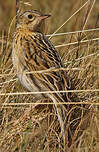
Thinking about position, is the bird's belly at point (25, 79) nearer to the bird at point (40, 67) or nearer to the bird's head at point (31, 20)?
the bird at point (40, 67)

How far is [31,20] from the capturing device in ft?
17.6

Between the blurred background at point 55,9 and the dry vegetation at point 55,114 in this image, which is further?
the blurred background at point 55,9

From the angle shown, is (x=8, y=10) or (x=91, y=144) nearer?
(x=91, y=144)

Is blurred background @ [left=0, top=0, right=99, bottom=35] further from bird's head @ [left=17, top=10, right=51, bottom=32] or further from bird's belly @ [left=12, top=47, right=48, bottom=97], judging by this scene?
bird's belly @ [left=12, top=47, right=48, bottom=97]

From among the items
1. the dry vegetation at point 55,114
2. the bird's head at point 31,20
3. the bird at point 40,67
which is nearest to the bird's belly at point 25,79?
the bird at point 40,67

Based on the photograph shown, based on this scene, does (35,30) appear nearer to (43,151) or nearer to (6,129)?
(6,129)

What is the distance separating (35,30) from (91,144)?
1.64 metres

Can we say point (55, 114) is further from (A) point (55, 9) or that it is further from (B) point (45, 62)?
(A) point (55, 9)

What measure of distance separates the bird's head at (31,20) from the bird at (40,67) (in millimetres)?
12

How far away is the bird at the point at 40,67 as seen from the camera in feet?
15.3

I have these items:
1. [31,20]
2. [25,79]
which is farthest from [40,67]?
[31,20]

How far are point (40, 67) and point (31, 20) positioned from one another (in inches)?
29.3

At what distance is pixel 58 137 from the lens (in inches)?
176

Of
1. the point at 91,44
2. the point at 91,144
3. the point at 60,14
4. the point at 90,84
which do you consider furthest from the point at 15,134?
the point at 60,14
